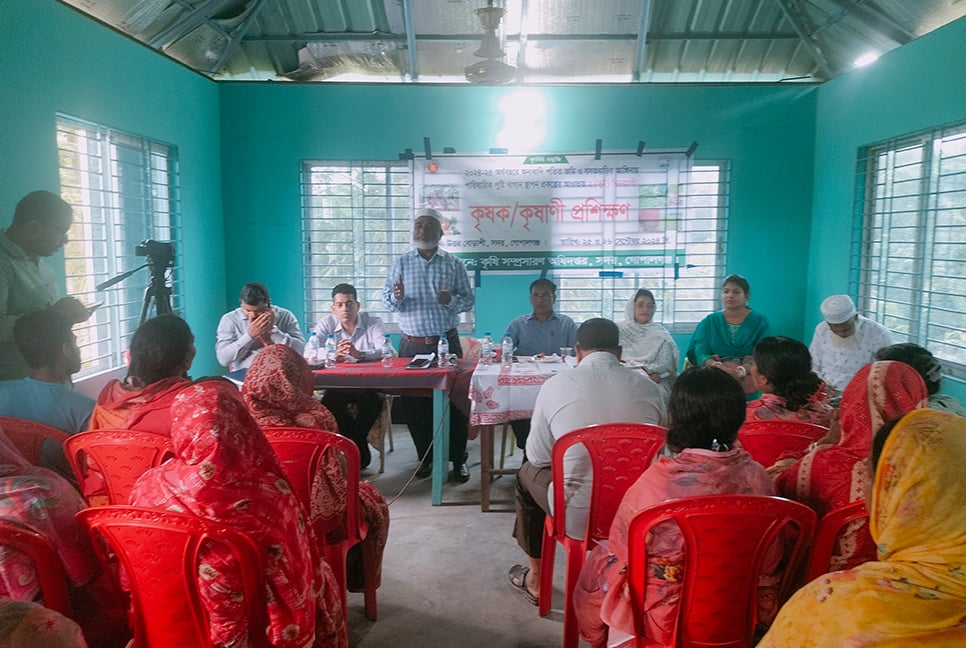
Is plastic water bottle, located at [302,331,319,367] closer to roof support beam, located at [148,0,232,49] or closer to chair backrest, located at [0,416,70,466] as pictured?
chair backrest, located at [0,416,70,466]

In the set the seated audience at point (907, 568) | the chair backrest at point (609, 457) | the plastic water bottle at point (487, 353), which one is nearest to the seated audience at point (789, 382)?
the chair backrest at point (609, 457)

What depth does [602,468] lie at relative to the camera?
7.36ft

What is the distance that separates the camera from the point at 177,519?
4.66ft

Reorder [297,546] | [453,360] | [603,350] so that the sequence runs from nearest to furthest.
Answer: [297,546], [603,350], [453,360]

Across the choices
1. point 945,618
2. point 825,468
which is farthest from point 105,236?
point 945,618

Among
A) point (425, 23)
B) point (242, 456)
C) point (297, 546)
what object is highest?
point (425, 23)

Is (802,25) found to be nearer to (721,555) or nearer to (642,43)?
(642,43)

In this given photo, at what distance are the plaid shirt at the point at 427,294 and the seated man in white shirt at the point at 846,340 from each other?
231 centimetres

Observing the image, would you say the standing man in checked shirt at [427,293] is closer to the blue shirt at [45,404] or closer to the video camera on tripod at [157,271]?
the video camera on tripod at [157,271]

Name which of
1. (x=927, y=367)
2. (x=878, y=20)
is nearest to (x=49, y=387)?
(x=927, y=367)

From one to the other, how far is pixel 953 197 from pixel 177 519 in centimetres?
432

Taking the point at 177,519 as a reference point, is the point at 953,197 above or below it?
above

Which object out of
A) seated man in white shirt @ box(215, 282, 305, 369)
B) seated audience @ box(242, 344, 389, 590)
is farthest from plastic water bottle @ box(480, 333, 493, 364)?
seated audience @ box(242, 344, 389, 590)

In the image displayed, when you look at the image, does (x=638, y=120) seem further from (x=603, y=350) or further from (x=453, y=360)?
(x=603, y=350)
